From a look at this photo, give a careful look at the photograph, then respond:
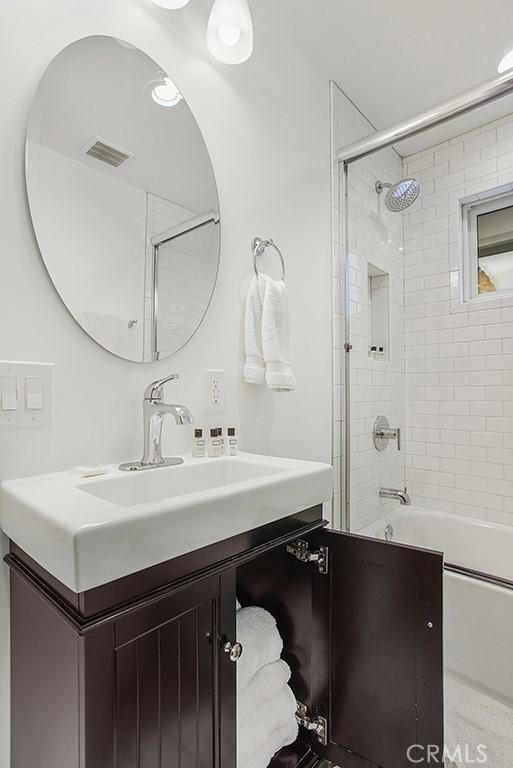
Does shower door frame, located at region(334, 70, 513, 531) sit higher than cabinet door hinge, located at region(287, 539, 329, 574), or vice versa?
shower door frame, located at region(334, 70, 513, 531)

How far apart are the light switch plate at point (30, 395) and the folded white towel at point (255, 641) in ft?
2.51

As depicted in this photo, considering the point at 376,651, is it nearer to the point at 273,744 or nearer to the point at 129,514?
the point at 273,744

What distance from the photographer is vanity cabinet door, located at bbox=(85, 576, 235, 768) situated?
2.12 ft

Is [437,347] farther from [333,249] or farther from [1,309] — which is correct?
[1,309]

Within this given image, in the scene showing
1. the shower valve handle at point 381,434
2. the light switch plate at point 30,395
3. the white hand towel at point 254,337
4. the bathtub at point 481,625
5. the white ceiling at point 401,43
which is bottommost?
the bathtub at point 481,625

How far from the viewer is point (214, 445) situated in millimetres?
1261

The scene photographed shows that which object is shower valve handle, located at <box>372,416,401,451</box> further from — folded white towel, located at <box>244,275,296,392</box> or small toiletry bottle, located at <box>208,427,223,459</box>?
small toiletry bottle, located at <box>208,427,223,459</box>

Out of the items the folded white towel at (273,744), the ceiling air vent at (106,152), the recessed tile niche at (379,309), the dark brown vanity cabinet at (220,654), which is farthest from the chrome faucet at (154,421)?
the recessed tile niche at (379,309)

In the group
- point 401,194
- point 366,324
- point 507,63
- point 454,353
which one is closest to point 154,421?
point 366,324

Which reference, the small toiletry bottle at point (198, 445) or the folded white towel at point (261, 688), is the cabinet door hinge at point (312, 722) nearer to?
the folded white towel at point (261, 688)

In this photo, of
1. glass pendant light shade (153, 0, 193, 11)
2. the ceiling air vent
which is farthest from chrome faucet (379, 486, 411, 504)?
glass pendant light shade (153, 0, 193, 11)

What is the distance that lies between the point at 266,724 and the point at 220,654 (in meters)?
0.44

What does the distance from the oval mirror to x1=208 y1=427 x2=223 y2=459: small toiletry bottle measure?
11.3 inches

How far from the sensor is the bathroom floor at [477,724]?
1.35 meters
